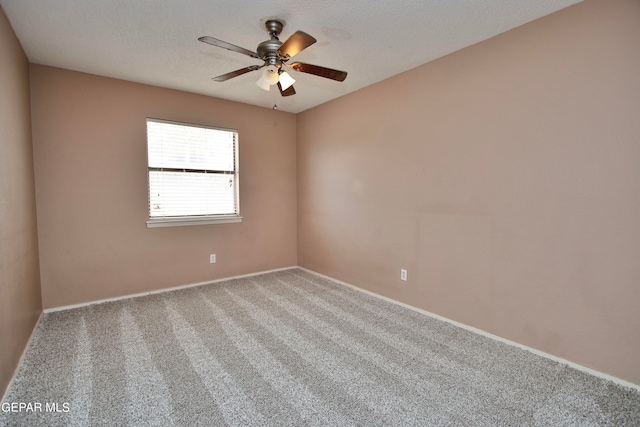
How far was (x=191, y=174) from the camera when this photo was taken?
153 inches

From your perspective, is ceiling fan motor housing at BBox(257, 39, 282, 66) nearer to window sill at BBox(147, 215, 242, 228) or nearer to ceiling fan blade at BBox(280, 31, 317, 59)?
ceiling fan blade at BBox(280, 31, 317, 59)

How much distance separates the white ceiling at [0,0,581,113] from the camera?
6.73ft

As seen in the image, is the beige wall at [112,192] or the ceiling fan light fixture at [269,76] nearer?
the ceiling fan light fixture at [269,76]

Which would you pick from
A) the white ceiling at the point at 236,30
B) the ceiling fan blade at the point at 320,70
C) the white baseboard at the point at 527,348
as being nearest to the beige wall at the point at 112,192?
the white ceiling at the point at 236,30

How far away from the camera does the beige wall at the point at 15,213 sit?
1.93m

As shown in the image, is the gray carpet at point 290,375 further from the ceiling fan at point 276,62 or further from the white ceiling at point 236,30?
the white ceiling at point 236,30

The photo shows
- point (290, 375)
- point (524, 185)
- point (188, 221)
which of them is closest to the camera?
point (290, 375)

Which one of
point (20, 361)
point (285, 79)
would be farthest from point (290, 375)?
point (285, 79)

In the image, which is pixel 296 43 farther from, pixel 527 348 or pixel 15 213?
pixel 527 348

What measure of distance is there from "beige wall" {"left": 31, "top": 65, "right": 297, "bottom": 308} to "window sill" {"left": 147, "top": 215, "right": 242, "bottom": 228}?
0.08 metres

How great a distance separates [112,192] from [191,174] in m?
0.88

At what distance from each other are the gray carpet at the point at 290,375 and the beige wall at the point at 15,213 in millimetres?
237

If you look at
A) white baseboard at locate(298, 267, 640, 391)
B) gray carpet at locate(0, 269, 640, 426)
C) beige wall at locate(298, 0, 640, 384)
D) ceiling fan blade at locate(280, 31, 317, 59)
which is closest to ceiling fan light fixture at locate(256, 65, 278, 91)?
ceiling fan blade at locate(280, 31, 317, 59)

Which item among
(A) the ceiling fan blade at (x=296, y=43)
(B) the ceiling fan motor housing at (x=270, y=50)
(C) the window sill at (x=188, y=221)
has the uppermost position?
(B) the ceiling fan motor housing at (x=270, y=50)
